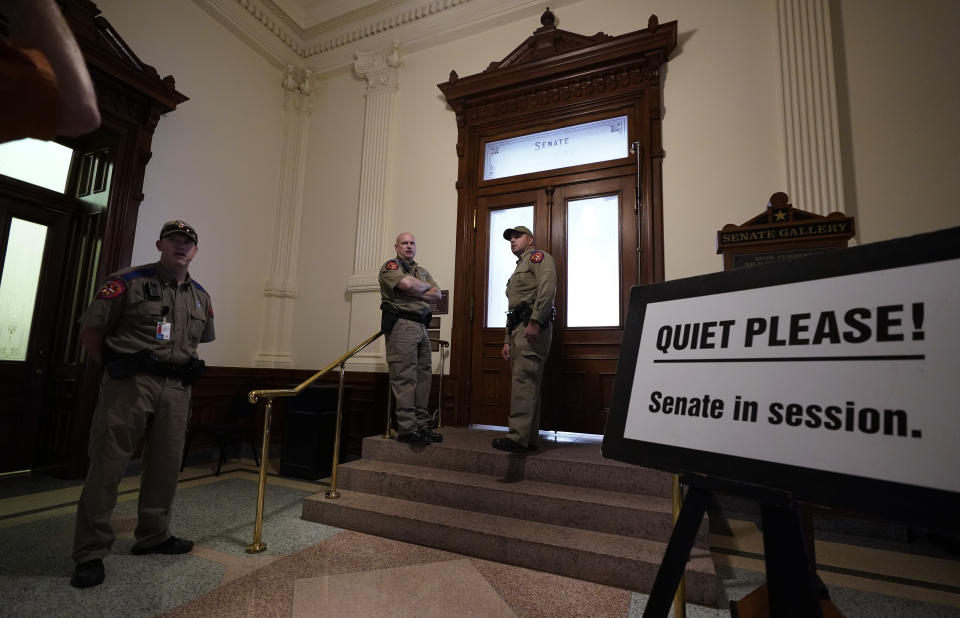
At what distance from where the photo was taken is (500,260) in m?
5.05

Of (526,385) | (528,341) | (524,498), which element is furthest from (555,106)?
(524,498)

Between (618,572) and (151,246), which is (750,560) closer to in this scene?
(618,572)

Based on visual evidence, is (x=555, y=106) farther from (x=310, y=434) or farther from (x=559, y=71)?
(x=310, y=434)

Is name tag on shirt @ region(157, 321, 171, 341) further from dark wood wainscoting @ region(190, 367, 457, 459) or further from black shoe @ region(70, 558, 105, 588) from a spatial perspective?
dark wood wainscoting @ region(190, 367, 457, 459)

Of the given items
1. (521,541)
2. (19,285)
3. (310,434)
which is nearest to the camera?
(521,541)

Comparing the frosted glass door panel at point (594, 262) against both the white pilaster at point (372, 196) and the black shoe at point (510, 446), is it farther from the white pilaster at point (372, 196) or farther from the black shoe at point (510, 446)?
the white pilaster at point (372, 196)

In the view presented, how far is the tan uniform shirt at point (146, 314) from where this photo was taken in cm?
239

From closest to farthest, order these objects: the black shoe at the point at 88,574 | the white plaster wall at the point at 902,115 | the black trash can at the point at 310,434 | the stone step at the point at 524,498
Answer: the black shoe at the point at 88,574 < the stone step at the point at 524,498 < the white plaster wall at the point at 902,115 < the black trash can at the point at 310,434

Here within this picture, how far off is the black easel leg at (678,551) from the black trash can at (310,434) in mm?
3766

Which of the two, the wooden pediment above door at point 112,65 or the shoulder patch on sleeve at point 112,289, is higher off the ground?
the wooden pediment above door at point 112,65

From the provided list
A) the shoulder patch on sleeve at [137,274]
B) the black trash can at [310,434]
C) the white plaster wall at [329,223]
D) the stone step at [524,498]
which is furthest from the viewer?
the white plaster wall at [329,223]

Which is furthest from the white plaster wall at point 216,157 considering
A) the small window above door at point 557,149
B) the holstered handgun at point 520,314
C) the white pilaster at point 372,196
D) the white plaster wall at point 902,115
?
the white plaster wall at point 902,115

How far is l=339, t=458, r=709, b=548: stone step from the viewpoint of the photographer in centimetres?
260

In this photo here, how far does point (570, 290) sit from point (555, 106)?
6.61ft
